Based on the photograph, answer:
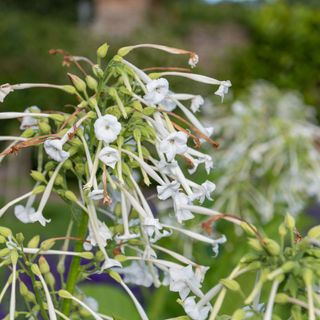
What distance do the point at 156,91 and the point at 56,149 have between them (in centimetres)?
13

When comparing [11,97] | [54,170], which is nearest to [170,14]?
[11,97]

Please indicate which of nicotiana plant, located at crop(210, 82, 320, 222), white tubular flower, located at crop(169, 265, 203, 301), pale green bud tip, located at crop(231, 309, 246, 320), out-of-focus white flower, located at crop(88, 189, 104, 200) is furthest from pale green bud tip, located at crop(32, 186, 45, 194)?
nicotiana plant, located at crop(210, 82, 320, 222)

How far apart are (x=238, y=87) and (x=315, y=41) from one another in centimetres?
112

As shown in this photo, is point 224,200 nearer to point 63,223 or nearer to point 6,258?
point 6,258

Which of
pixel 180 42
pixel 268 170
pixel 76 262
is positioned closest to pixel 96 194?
pixel 76 262

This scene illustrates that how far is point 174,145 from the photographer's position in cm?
88

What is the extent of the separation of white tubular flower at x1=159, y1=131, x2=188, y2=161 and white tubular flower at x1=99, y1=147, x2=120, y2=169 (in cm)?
5

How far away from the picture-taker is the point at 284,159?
272 cm

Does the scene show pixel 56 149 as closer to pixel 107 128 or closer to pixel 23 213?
pixel 107 128

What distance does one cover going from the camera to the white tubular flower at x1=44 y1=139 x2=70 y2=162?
884mm

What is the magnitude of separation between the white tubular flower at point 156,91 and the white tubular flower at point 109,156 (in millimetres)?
74

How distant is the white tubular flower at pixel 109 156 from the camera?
88 centimetres

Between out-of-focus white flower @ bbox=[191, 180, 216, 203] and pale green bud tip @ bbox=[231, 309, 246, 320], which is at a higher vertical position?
out-of-focus white flower @ bbox=[191, 180, 216, 203]

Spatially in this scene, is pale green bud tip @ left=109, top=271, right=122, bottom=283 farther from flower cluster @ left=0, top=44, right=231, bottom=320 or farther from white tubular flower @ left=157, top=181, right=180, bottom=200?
white tubular flower @ left=157, top=181, right=180, bottom=200
